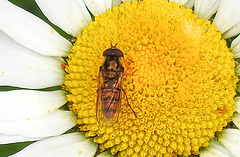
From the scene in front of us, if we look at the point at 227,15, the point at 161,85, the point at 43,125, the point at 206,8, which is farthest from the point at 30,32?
the point at 227,15

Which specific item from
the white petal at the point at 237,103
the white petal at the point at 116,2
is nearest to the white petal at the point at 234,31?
the white petal at the point at 237,103

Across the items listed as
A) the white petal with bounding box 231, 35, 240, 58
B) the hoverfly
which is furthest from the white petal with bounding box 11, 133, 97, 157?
the white petal with bounding box 231, 35, 240, 58

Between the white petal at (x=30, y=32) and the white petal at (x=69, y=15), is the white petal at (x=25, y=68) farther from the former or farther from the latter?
the white petal at (x=69, y=15)

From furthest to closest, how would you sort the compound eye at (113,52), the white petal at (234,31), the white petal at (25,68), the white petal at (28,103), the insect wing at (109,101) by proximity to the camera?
the white petal at (234,31) < the white petal at (25,68) < the white petal at (28,103) < the compound eye at (113,52) < the insect wing at (109,101)

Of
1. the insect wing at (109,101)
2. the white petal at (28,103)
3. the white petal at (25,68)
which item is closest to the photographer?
the insect wing at (109,101)

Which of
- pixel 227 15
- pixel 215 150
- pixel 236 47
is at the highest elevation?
pixel 227 15

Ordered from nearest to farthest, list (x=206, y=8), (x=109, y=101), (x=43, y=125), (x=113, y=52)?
1. (x=109, y=101)
2. (x=113, y=52)
3. (x=43, y=125)
4. (x=206, y=8)

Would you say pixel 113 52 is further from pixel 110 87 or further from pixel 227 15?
pixel 227 15

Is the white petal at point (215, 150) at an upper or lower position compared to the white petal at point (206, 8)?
lower
